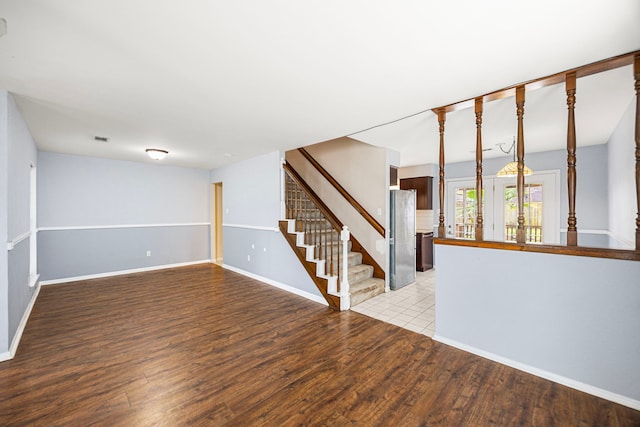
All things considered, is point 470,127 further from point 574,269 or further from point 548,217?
point 548,217

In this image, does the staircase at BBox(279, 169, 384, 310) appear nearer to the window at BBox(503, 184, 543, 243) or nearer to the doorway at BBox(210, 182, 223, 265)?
the window at BBox(503, 184, 543, 243)

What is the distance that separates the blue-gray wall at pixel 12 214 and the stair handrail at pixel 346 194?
4.07 m

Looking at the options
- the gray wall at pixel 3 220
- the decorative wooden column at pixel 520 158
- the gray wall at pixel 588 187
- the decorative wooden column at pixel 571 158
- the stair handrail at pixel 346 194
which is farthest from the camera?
the stair handrail at pixel 346 194

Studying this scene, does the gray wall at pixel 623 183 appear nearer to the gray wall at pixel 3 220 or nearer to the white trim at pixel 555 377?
the white trim at pixel 555 377

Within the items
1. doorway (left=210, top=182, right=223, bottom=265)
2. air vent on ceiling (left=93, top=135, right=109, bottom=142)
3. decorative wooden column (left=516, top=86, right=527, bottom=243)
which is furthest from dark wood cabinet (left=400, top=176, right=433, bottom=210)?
air vent on ceiling (left=93, top=135, right=109, bottom=142)

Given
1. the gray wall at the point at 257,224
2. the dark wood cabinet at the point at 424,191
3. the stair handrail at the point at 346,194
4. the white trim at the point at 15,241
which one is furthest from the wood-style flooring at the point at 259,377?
the dark wood cabinet at the point at 424,191

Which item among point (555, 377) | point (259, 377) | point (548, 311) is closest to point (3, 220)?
point (259, 377)

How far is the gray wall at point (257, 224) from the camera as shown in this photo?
183 inches

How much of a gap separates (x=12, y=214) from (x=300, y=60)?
3148 millimetres

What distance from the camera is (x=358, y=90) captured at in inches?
94.4

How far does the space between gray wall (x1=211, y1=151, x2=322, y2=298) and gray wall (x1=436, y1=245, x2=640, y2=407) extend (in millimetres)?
2100

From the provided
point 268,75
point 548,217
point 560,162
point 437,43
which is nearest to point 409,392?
point 437,43

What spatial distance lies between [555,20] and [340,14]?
1.24m

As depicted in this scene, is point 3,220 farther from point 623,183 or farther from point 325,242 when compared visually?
point 623,183
